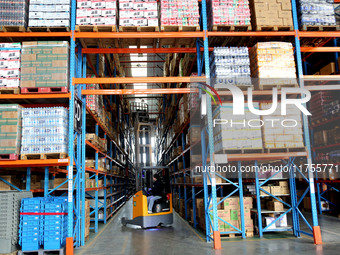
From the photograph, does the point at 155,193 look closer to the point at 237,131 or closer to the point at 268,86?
the point at 237,131

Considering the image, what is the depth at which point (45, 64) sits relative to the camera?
738 centimetres

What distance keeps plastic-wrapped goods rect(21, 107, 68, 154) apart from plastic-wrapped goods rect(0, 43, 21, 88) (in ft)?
2.57

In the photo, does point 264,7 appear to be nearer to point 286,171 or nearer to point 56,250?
point 286,171

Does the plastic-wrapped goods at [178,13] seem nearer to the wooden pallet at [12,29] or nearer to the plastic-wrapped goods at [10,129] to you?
the wooden pallet at [12,29]

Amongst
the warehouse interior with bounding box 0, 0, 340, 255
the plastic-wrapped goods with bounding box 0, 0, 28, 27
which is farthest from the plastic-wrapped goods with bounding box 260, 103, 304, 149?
the plastic-wrapped goods with bounding box 0, 0, 28, 27

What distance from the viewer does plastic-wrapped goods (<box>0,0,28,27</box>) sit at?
758 centimetres

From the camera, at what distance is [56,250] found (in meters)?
6.86

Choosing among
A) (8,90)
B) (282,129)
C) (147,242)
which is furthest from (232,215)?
(8,90)

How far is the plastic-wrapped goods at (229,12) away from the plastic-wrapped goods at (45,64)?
12.9 ft

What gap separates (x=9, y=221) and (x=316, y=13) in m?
9.35

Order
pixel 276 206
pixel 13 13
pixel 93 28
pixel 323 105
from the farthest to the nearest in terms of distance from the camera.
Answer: pixel 323 105 → pixel 276 206 → pixel 93 28 → pixel 13 13

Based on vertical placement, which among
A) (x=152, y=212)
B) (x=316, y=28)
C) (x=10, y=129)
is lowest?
(x=152, y=212)

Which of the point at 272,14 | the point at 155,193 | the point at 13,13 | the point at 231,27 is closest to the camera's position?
the point at 13,13

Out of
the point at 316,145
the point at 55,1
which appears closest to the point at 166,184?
the point at 316,145
